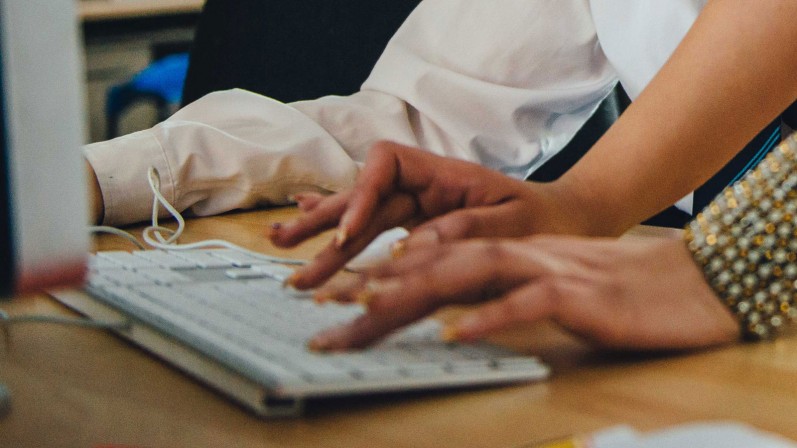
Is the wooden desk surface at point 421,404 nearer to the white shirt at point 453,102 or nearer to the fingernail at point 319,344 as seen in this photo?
the fingernail at point 319,344

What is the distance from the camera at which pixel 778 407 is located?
434 millimetres

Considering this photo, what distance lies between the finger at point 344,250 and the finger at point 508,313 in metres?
0.14

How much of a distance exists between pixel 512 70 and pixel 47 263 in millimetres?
830

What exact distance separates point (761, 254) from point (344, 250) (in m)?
0.24

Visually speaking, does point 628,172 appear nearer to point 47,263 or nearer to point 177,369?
point 177,369

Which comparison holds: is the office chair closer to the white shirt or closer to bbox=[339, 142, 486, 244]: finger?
the white shirt

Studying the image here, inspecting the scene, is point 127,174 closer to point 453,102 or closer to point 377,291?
point 453,102

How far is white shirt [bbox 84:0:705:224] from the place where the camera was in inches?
38.5

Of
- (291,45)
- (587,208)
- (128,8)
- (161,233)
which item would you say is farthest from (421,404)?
(128,8)

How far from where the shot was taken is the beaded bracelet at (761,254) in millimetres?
525

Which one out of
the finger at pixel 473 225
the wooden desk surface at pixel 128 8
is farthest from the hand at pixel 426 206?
the wooden desk surface at pixel 128 8

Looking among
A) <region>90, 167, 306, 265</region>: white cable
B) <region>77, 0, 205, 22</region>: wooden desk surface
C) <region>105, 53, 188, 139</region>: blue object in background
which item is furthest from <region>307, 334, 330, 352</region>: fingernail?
<region>77, 0, 205, 22</region>: wooden desk surface

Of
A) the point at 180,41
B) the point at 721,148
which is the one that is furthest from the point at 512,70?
the point at 180,41

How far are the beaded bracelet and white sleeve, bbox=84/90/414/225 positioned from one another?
1.73ft
